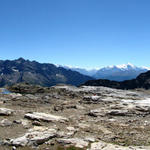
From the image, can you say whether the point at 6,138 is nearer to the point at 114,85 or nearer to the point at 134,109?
the point at 134,109

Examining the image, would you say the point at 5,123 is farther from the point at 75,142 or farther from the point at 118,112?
the point at 118,112

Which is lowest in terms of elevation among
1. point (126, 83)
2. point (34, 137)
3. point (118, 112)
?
point (34, 137)

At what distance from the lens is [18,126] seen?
1903 centimetres

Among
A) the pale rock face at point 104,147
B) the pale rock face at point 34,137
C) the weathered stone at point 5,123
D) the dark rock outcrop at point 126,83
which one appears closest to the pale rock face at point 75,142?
the pale rock face at point 104,147

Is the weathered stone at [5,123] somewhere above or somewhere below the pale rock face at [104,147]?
above

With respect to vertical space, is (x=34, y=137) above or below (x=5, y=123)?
below

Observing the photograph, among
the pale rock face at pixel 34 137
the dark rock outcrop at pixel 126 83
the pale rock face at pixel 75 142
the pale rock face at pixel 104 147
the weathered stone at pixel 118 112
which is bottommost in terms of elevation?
the pale rock face at pixel 104 147

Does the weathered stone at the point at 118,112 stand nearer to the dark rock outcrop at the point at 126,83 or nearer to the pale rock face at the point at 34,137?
the pale rock face at the point at 34,137

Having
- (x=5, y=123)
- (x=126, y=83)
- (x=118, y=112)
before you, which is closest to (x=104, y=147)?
(x=5, y=123)

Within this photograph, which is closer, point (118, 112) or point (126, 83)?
point (118, 112)

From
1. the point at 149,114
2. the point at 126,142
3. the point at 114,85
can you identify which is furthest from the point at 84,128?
the point at 114,85

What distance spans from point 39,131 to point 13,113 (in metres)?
7.31

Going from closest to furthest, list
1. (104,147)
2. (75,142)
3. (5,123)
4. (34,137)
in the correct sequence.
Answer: (104,147)
(75,142)
(34,137)
(5,123)

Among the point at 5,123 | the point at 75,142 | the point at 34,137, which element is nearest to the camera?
the point at 75,142
